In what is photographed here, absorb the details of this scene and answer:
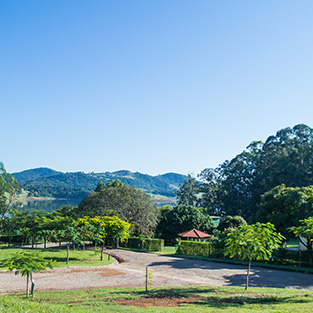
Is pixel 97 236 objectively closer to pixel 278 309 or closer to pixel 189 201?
pixel 278 309

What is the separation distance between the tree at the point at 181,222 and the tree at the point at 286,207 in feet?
46.5

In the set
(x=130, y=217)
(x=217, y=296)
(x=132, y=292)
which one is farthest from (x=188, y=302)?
(x=130, y=217)

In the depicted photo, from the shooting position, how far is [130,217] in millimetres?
37750

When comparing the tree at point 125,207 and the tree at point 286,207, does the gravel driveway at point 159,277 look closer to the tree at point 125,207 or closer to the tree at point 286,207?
the tree at point 286,207

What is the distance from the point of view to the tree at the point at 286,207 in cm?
2438

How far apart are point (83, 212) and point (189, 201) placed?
44.7m

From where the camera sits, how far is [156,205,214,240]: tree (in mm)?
42131

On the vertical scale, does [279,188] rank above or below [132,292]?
above

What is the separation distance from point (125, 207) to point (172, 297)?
25918mm

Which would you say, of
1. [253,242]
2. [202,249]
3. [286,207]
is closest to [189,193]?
[202,249]

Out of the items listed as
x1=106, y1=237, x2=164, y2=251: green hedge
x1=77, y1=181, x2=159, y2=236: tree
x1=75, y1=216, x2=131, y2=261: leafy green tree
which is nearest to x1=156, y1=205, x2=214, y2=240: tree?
x1=77, y1=181, x2=159, y2=236: tree

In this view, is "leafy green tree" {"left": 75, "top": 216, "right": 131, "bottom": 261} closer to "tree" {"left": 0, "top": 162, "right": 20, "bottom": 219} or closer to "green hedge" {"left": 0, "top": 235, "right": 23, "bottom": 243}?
"green hedge" {"left": 0, "top": 235, "right": 23, "bottom": 243}

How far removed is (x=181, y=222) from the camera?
41.9 m

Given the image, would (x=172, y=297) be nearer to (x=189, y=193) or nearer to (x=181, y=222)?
(x=181, y=222)
